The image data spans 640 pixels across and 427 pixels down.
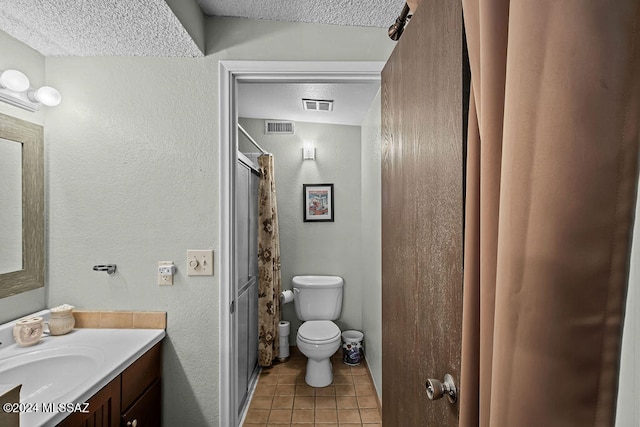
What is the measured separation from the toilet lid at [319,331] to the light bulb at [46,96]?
2.10 m

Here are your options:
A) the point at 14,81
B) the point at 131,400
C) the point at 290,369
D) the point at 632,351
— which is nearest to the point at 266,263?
the point at 290,369

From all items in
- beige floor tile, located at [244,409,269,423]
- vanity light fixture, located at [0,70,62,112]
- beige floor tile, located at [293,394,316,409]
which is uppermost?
vanity light fixture, located at [0,70,62,112]

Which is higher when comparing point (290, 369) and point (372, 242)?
point (372, 242)

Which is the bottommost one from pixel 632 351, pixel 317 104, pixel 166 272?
pixel 166 272

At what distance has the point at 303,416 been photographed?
7.12ft

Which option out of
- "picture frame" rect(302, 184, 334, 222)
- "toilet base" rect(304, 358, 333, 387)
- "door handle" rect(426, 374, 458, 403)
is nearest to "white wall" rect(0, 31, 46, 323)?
"door handle" rect(426, 374, 458, 403)

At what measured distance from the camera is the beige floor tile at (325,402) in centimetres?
229

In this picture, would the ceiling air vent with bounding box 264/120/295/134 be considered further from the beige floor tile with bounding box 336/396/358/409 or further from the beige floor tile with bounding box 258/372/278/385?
the beige floor tile with bounding box 336/396/358/409

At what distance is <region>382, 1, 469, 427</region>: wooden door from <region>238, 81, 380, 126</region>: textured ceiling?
114 cm

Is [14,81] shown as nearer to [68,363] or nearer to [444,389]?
[68,363]

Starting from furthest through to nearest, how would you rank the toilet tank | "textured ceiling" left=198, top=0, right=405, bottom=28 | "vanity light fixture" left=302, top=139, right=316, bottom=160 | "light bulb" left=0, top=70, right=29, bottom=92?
"vanity light fixture" left=302, top=139, right=316, bottom=160
the toilet tank
"textured ceiling" left=198, top=0, right=405, bottom=28
"light bulb" left=0, top=70, right=29, bottom=92

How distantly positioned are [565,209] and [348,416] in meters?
2.28

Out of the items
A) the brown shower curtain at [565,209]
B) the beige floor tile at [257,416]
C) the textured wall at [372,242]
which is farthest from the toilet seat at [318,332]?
the brown shower curtain at [565,209]

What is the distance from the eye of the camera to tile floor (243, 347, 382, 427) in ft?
6.98
